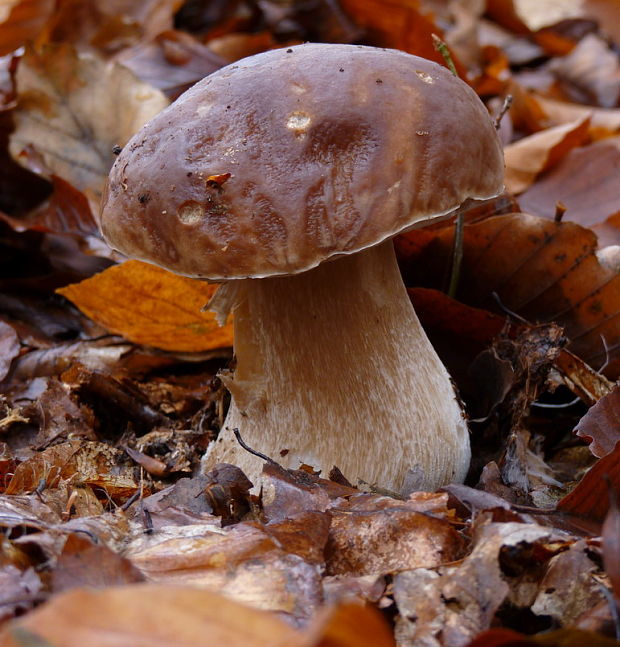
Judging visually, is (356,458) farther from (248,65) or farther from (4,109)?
(4,109)

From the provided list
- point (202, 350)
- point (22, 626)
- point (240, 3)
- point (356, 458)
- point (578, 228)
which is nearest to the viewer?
point (22, 626)

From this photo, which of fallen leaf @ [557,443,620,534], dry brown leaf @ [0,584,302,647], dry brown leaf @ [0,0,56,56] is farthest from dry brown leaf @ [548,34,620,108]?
dry brown leaf @ [0,584,302,647]

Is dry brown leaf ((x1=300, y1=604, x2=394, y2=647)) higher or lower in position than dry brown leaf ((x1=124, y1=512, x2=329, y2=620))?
higher

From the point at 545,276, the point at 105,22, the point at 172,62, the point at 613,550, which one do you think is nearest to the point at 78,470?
the point at 613,550

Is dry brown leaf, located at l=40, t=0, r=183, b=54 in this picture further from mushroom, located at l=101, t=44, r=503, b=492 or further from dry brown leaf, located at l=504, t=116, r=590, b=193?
mushroom, located at l=101, t=44, r=503, b=492

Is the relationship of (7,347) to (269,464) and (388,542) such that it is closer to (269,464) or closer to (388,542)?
(269,464)

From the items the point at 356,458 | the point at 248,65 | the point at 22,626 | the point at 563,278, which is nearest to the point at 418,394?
the point at 356,458

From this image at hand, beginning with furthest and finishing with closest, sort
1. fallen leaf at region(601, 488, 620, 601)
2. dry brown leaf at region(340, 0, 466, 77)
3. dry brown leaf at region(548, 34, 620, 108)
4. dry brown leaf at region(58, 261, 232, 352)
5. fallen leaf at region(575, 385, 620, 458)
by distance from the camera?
dry brown leaf at region(548, 34, 620, 108) < dry brown leaf at region(340, 0, 466, 77) < dry brown leaf at region(58, 261, 232, 352) < fallen leaf at region(575, 385, 620, 458) < fallen leaf at region(601, 488, 620, 601)
